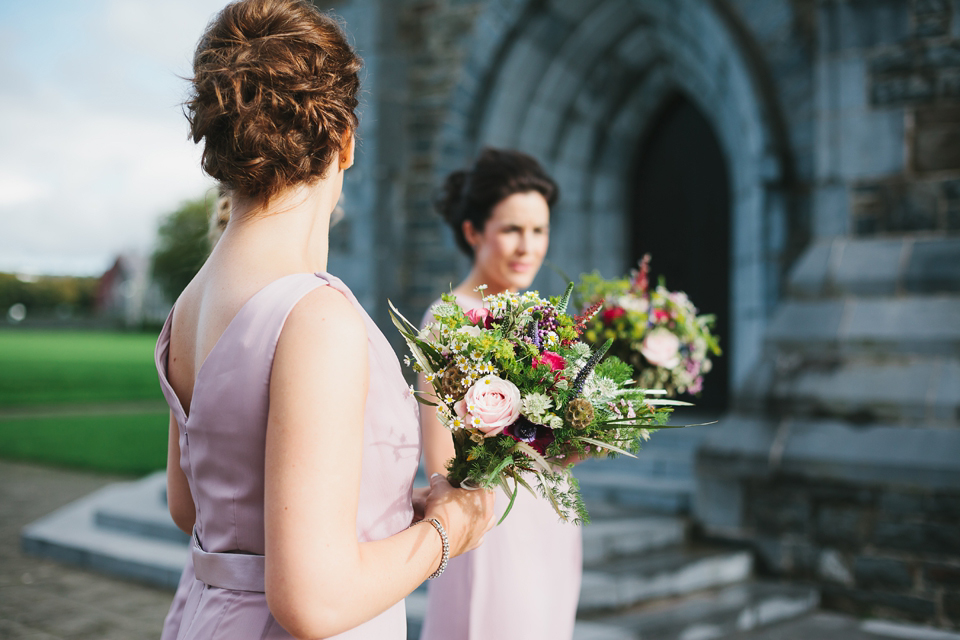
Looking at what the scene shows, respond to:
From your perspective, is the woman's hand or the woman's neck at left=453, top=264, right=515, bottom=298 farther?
the woman's neck at left=453, top=264, right=515, bottom=298

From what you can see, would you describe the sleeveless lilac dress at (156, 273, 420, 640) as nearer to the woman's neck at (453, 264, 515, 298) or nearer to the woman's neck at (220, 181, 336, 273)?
the woman's neck at (220, 181, 336, 273)

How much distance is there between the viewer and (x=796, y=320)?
5031mm

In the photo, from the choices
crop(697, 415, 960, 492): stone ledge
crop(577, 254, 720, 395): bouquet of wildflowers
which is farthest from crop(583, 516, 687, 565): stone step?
crop(577, 254, 720, 395): bouquet of wildflowers

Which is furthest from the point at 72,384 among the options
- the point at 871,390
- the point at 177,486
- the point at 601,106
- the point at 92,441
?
the point at 177,486

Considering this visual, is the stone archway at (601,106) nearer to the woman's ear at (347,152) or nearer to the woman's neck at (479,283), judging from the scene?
the woman's neck at (479,283)

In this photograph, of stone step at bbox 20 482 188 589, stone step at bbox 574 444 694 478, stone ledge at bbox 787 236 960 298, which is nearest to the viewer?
stone ledge at bbox 787 236 960 298

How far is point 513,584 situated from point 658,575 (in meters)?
2.41

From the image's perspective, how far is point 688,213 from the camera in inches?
311

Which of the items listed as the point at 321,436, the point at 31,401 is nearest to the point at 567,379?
the point at 321,436

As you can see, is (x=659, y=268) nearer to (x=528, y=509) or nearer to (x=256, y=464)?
(x=528, y=509)

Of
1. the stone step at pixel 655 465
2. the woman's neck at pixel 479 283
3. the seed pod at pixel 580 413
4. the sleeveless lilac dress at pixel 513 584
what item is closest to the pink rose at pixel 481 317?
the seed pod at pixel 580 413

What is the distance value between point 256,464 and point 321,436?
0.47 ft

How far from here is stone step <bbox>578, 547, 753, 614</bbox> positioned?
4.31 meters

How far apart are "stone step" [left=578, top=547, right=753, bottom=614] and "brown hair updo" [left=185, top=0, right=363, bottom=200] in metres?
3.58
